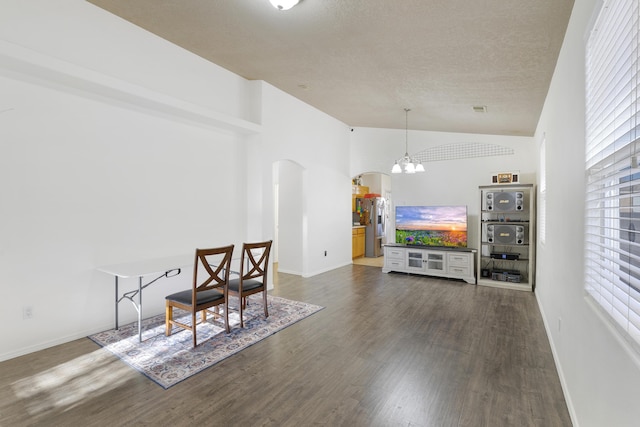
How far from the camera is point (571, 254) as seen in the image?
2309mm

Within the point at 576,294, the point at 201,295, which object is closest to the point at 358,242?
the point at 201,295

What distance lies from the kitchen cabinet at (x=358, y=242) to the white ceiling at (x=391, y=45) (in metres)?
4.00

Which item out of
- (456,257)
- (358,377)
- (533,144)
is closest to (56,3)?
(358,377)

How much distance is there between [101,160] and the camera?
11.5ft

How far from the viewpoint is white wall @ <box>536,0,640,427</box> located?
133 centimetres

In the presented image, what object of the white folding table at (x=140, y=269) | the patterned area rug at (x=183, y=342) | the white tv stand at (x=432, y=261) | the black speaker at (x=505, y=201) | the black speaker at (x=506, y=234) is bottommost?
the patterned area rug at (x=183, y=342)

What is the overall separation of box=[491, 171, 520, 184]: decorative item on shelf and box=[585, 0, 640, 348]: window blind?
4.31 metres

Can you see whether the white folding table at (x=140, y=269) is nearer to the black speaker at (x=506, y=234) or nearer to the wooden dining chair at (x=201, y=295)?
the wooden dining chair at (x=201, y=295)

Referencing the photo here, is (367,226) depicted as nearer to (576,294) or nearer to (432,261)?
Answer: (432,261)

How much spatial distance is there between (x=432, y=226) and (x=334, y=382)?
4543 mm

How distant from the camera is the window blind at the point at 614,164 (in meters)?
1.20

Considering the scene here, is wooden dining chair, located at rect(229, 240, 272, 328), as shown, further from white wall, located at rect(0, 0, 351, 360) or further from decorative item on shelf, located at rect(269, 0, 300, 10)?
decorative item on shelf, located at rect(269, 0, 300, 10)

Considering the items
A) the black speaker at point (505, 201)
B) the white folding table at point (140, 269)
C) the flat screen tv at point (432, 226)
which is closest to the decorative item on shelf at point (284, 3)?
the white folding table at point (140, 269)

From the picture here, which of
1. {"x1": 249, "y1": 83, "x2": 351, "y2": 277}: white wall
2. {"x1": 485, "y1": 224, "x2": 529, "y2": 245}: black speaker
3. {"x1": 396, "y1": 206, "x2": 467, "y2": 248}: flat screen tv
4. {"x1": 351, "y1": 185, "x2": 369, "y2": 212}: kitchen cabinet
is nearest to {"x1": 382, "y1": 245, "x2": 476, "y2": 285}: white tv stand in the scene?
{"x1": 396, "y1": 206, "x2": 467, "y2": 248}: flat screen tv
